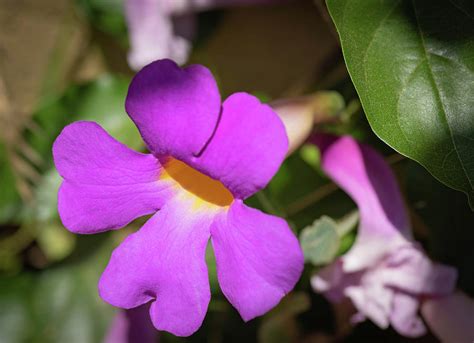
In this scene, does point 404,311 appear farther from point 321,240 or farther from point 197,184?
point 197,184

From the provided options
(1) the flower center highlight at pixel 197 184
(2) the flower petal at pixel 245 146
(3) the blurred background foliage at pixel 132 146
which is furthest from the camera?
→ (3) the blurred background foliage at pixel 132 146

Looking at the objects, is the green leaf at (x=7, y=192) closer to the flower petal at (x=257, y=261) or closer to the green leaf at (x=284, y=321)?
the green leaf at (x=284, y=321)

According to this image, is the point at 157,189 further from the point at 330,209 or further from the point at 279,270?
the point at 330,209

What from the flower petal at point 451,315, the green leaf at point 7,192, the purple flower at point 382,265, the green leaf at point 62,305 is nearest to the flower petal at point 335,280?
the purple flower at point 382,265

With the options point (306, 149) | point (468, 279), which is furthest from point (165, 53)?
point (468, 279)

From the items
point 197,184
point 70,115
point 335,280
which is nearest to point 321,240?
point 335,280

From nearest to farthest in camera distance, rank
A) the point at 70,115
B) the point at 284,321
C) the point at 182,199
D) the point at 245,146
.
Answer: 1. the point at 245,146
2. the point at 182,199
3. the point at 284,321
4. the point at 70,115
